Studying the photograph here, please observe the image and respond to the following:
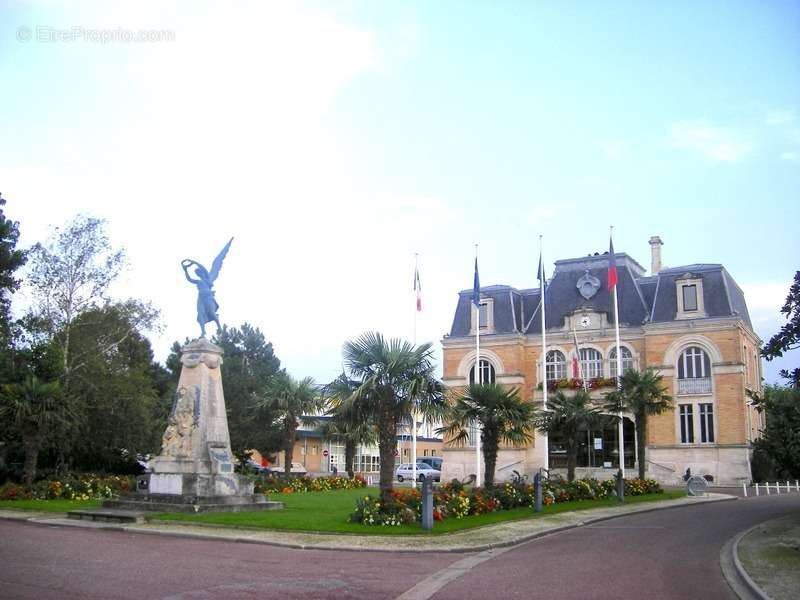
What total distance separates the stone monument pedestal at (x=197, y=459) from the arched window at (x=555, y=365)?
3134 centimetres

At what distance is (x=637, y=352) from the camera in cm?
5009

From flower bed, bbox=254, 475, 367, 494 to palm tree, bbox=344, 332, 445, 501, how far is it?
11321 mm

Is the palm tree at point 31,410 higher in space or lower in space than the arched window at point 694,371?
lower

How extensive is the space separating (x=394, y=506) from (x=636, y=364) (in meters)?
33.5

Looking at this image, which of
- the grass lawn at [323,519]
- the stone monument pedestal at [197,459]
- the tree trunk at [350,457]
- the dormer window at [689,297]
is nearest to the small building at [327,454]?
the tree trunk at [350,457]

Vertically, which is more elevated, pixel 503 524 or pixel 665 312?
pixel 665 312

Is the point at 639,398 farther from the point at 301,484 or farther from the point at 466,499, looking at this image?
the point at 301,484

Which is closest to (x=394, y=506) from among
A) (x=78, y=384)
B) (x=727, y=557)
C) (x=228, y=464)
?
(x=228, y=464)

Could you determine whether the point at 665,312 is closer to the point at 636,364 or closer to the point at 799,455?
the point at 636,364

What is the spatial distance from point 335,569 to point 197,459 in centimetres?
1094

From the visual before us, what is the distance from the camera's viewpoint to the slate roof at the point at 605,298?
49188 mm

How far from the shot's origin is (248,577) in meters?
12.2

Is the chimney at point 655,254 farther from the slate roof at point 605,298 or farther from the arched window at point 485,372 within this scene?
the arched window at point 485,372

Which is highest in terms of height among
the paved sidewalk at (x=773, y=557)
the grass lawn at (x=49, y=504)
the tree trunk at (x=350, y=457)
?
the tree trunk at (x=350, y=457)
